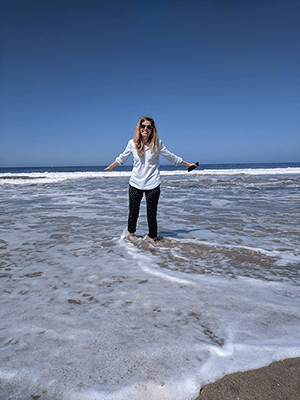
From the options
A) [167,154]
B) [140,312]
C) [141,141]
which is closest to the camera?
[140,312]

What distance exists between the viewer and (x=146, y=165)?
12.6 ft

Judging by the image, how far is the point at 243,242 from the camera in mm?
3926

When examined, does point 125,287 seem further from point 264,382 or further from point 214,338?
point 264,382

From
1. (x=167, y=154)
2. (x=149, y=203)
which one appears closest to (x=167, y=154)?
(x=167, y=154)

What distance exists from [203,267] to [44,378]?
6.59 ft

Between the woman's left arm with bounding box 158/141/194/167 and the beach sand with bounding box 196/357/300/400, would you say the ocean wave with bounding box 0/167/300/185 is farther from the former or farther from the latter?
the beach sand with bounding box 196/357/300/400

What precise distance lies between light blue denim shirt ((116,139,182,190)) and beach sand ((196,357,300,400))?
2.81 m

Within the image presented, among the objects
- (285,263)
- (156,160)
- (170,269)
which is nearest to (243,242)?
(285,263)

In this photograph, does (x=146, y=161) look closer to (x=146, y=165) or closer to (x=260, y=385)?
(x=146, y=165)

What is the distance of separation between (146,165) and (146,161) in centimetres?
6

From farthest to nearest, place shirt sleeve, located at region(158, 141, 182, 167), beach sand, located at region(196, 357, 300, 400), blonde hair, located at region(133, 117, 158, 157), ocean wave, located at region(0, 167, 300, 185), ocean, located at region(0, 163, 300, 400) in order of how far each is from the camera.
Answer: ocean wave, located at region(0, 167, 300, 185) → shirt sleeve, located at region(158, 141, 182, 167) → blonde hair, located at region(133, 117, 158, 157) → ocean, located at region(0, 163, 300, 400) → beach sand, located at region(196, 357, 300, 400)

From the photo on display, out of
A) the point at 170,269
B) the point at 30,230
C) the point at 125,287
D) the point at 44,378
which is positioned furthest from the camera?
the point at 30,230

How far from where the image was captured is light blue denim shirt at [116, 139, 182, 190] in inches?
151

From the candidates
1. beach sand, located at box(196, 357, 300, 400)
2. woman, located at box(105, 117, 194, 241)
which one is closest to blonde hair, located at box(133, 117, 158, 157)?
woman, located at box(105, 117, 194, 241)
